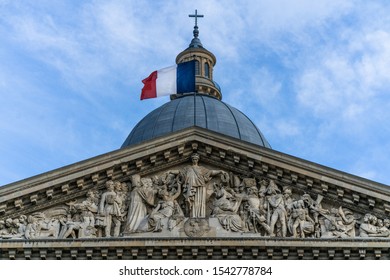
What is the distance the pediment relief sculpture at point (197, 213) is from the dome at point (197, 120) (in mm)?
19157

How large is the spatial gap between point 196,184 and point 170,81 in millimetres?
6304

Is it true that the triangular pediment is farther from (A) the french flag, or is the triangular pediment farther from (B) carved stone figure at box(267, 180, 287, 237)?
(A) the french flag

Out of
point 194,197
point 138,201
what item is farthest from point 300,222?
point 138,201

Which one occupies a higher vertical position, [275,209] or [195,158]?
[195,158]

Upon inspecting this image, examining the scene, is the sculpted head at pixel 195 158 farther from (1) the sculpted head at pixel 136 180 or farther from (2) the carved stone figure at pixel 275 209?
(2) the carved stone figure at pixel 275 209

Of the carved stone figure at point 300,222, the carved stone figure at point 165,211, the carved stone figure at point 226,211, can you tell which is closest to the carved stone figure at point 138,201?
the carved stone figure at point 165,211

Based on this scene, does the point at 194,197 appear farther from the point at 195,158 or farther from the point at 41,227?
the point at 41,227

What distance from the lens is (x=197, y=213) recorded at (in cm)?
2320

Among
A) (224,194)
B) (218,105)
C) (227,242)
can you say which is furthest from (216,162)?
(218,105)

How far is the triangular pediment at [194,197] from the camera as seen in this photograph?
75.1 feet

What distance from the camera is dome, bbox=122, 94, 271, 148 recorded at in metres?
43.7

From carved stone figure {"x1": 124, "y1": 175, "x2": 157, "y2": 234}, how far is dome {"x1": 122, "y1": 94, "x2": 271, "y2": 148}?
19097 millimetres

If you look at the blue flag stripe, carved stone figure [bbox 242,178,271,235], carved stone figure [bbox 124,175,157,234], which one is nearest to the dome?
the blue flag stripe
